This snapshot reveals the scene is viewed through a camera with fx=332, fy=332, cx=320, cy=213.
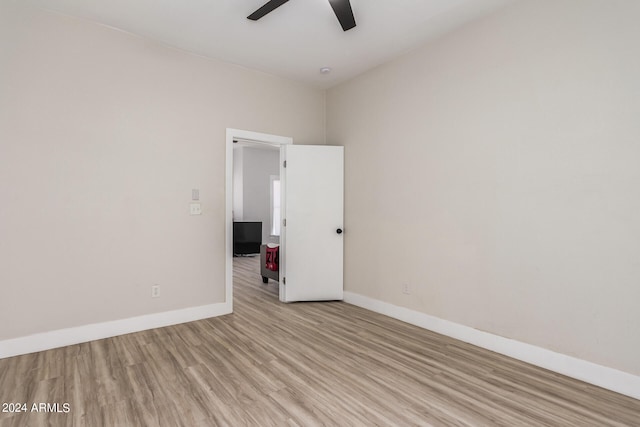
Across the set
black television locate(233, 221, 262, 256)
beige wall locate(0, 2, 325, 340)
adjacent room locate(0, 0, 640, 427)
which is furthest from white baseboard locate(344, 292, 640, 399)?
black television locate(233, 221, 262, 256)

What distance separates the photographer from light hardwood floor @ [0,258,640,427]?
1.94 metres

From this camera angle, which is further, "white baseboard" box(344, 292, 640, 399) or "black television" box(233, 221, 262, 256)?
"black television" box(233, 221, 262, 256)

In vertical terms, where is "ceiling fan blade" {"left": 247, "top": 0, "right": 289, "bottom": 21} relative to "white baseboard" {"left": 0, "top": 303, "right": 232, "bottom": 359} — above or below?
above

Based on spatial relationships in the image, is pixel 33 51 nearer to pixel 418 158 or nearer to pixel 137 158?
pixel 137 158

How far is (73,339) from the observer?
117 inches

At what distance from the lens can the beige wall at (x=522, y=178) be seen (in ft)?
7.42

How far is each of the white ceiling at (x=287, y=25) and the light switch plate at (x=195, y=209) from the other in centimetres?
169

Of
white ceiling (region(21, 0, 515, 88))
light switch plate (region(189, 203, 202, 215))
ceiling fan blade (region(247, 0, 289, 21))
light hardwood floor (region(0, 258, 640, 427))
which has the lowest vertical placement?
light hardwood floor (region(0, 258, 640, 427))

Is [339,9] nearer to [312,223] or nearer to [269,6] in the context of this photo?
[269,6]

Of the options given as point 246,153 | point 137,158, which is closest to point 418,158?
point 137,158

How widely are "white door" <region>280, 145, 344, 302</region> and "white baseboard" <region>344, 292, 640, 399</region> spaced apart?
3.19 feet

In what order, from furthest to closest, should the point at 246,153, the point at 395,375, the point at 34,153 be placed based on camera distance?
the point at 246,153, the point at 34,153, the point at 395,375

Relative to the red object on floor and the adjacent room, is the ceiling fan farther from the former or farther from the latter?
the red object on floor

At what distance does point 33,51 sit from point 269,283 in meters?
4.09
